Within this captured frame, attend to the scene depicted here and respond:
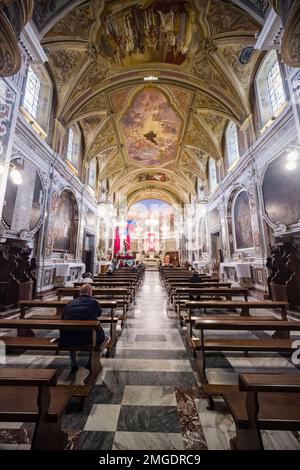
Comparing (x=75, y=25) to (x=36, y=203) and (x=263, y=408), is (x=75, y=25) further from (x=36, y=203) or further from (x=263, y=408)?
(x=263, y=408)

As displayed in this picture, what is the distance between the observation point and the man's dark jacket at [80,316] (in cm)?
242

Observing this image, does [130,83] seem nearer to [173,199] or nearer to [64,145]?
[64,145]

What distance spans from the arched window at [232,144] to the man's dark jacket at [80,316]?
35.0ft

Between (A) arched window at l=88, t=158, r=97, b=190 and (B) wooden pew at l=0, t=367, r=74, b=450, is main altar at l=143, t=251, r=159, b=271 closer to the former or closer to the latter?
(A) arched window at l=88, t=158, r=97, b=190

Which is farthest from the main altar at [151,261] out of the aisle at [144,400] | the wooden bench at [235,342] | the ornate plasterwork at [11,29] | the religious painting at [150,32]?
the ornate plasterwork at [11,29]

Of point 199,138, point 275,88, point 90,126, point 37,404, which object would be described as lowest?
point 37,404

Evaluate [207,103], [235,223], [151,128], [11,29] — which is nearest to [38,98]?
[11,29]

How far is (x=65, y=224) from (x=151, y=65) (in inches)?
333

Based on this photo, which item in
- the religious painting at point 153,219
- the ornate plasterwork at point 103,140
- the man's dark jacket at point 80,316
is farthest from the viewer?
the religious painting at point 153,219

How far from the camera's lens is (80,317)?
104 inches

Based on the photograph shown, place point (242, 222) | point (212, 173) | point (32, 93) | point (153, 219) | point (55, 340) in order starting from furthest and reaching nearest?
point (153, 219) < point (212, 173) < point (242, 222) < point (32, 93) < point (55, 340)

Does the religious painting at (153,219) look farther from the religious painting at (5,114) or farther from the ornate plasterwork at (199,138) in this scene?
the religious painting at (5,114)

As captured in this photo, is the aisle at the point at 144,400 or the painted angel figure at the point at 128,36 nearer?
the aisle at the point at 144,400

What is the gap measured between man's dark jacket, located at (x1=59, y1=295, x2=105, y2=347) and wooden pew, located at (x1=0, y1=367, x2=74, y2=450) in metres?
0.88
